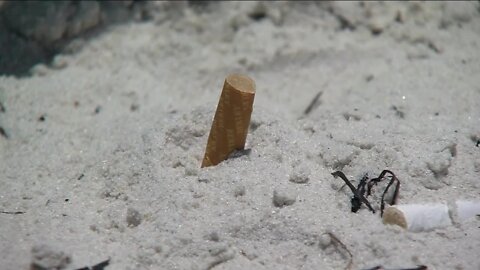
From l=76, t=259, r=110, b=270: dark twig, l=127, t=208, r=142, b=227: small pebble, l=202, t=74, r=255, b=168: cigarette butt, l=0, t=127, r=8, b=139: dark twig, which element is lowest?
l=76, t=259, r=110, b=270: dark twig

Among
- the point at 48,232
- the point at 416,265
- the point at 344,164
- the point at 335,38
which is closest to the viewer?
the point at 416,265

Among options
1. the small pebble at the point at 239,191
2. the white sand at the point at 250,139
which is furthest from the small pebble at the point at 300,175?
the small pebble at the point at 239,191

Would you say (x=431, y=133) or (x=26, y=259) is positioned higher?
(x=431, y=133)

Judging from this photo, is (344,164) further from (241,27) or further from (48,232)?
(241,27)

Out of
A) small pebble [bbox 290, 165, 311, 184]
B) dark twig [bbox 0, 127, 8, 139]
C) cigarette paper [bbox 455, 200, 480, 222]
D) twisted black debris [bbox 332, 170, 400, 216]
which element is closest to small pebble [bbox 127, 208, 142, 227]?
small pebble [bbox 290, 165, 311, 184]

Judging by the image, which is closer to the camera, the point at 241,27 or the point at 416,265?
the point at 416,265

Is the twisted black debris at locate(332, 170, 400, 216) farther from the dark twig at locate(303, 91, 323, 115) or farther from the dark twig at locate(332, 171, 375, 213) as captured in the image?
the dark twig at locate(303, 91, 323, 115)

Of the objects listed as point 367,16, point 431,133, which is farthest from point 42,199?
point 367,16
